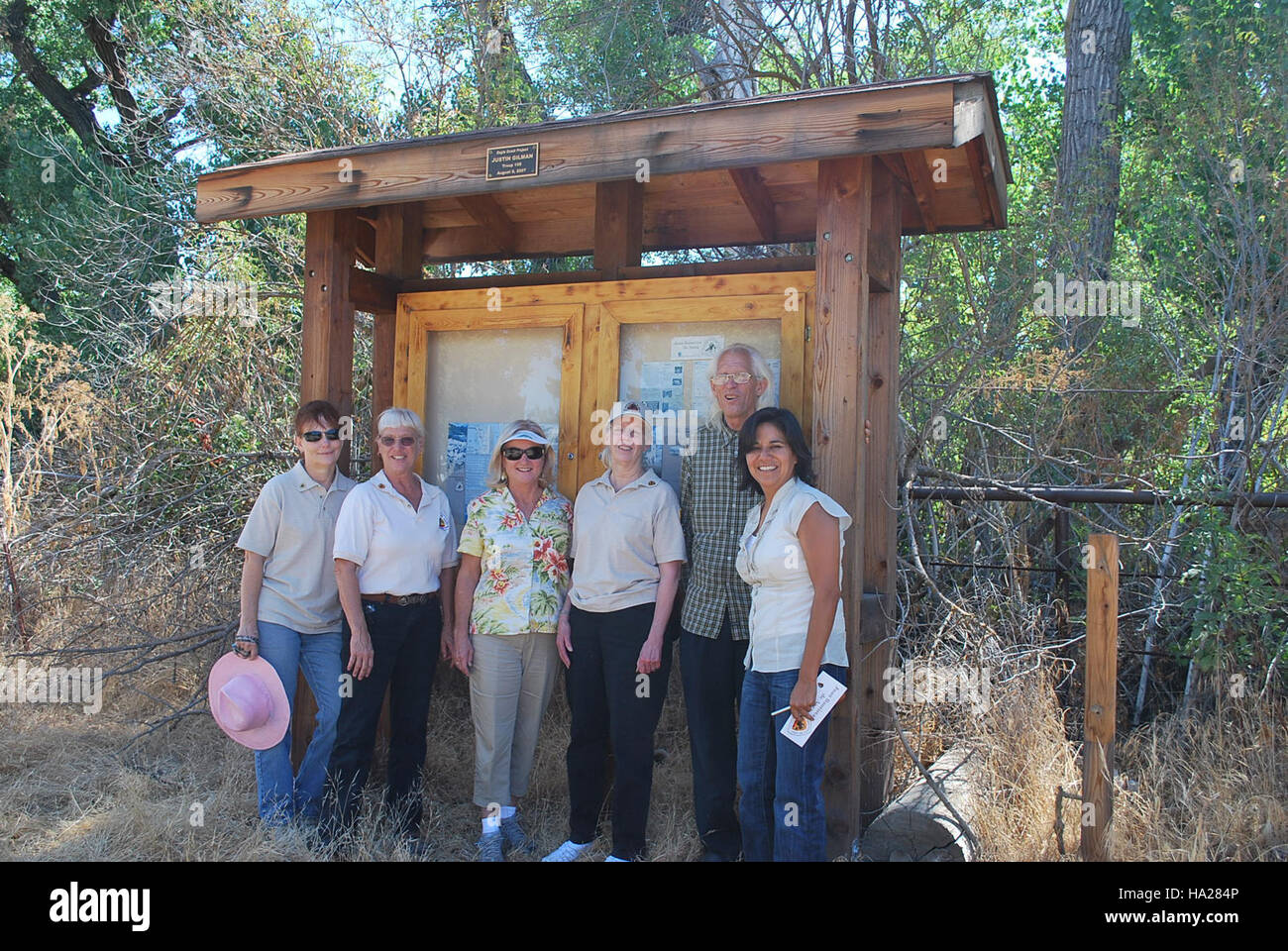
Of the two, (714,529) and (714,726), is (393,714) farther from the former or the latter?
(714,529)

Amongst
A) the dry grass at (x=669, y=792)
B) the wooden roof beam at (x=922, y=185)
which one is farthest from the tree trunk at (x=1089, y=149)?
the dry grass at (x=669, y=792)

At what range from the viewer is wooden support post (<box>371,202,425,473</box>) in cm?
570

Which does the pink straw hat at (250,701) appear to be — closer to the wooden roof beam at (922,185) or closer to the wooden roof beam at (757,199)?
the wooden roof beam at (757,199)

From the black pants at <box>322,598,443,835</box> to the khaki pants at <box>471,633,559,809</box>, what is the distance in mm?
258

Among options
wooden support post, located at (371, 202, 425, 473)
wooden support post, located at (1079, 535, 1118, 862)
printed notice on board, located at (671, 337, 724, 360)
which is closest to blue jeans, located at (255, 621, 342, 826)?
wooden support post, located at (371, 202, 425, 473)

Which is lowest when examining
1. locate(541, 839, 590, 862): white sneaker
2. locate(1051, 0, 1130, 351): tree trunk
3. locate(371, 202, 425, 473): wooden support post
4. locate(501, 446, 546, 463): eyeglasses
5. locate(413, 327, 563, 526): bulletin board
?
locate(541, 839, 590, 862): white sneaker

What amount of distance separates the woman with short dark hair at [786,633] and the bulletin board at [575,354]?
A: 38.2 inches

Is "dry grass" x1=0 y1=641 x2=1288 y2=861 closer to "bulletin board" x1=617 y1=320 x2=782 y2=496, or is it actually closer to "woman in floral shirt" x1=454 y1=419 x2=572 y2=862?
"woman in floral shirt" x1=454 y1=419 x2=572 y2=862

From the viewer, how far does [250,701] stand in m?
4.30

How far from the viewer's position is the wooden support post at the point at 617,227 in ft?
17.1

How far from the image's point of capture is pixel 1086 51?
9.70m

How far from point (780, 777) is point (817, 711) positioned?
28 centimetres
